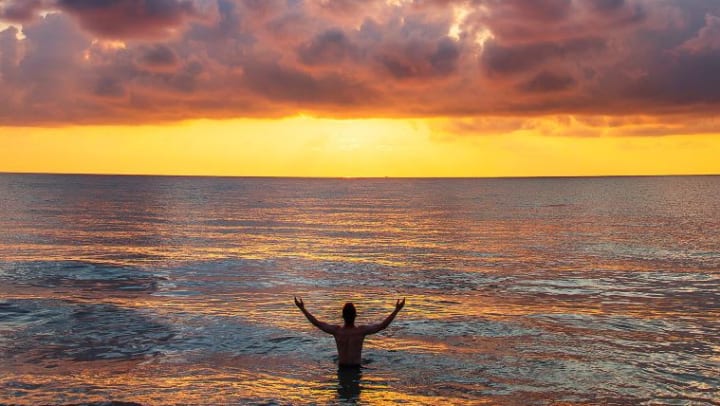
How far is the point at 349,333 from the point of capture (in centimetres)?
1730

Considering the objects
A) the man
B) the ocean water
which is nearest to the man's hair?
the man

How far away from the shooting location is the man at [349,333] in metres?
16.8

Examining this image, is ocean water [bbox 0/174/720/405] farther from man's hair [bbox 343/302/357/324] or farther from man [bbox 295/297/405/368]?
man's hair [bbox 343/302/357/324]

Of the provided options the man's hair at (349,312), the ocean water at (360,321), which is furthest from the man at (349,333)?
the ocean water at (360,321)

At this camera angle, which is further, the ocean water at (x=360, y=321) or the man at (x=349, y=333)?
the man at (x=349, y=333)

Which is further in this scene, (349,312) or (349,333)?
(349,333)

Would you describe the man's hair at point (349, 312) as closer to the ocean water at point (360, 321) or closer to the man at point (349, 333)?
the man at point (349, 333)

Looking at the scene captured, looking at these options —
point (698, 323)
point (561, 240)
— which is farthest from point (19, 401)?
point (561, 240)

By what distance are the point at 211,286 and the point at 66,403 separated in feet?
54.7

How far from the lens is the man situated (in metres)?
16.8

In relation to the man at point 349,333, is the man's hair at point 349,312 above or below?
above

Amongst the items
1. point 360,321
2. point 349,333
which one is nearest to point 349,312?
point 349,333

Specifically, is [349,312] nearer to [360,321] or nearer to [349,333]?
[349,333]

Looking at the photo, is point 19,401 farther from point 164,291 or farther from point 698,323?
point 698,323
